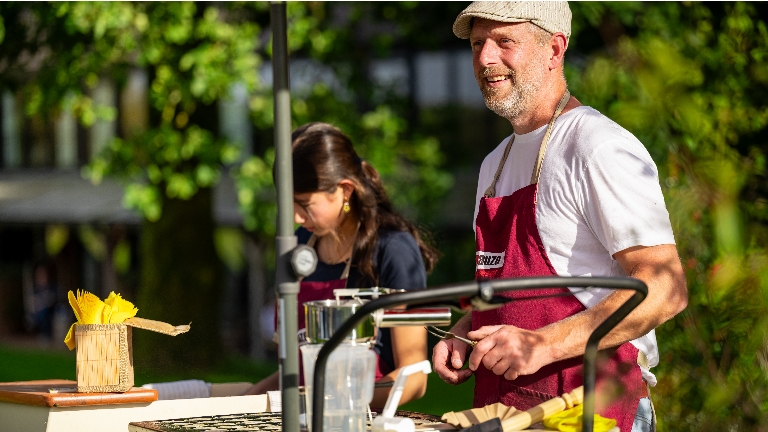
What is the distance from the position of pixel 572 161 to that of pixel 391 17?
8.14m

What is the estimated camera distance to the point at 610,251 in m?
2.16

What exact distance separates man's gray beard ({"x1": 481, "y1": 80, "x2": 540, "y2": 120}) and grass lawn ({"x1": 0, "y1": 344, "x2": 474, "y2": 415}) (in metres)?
1.88

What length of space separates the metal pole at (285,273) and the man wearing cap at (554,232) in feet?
1.44

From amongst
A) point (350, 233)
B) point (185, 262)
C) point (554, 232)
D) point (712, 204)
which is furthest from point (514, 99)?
point (185, 262)

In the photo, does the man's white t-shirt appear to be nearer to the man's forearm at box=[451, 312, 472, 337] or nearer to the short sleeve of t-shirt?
the short sleeve of t-shirt

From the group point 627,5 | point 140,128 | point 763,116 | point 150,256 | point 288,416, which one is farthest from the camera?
point 150,256

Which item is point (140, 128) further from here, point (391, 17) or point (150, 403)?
point (150, 403)

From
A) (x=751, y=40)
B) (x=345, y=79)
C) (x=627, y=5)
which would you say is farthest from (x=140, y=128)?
(x=751, y=40)

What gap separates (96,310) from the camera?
2502mm

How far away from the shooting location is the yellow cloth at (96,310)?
2.50 metres

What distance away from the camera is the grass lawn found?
30.5 ft

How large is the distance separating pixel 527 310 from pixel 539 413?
43cm


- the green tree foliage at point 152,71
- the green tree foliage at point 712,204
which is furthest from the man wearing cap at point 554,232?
the green tree foliage at point 152,71

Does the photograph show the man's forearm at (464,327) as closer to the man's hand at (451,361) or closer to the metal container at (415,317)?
the man's hand at (451,361)
